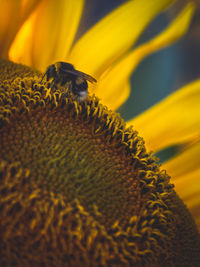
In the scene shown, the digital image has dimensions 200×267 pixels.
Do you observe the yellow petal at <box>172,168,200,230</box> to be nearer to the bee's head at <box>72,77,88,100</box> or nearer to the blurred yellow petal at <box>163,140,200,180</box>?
the blurred yellow petal at <box>163,140,200,180</box>

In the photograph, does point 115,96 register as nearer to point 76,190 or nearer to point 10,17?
point 10,17

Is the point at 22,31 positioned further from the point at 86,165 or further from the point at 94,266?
the point at 94,266

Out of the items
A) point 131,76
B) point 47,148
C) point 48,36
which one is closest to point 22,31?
point 48,36

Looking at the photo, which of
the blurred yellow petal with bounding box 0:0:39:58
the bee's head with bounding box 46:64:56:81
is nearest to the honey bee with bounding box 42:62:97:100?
the bee's head with bounding box 46:64:56:81

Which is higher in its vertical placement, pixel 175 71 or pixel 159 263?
pixel 175 71

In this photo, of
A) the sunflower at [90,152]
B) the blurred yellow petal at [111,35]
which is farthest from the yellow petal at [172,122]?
the blurred yellow petal at [111,35]

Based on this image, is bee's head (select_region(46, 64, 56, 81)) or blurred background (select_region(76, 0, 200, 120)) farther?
blurred background (select_region(76, 0, 200, 120))

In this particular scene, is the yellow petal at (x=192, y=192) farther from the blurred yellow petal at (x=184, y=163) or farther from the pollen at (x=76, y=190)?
the pollen at (x=76, y=190)
